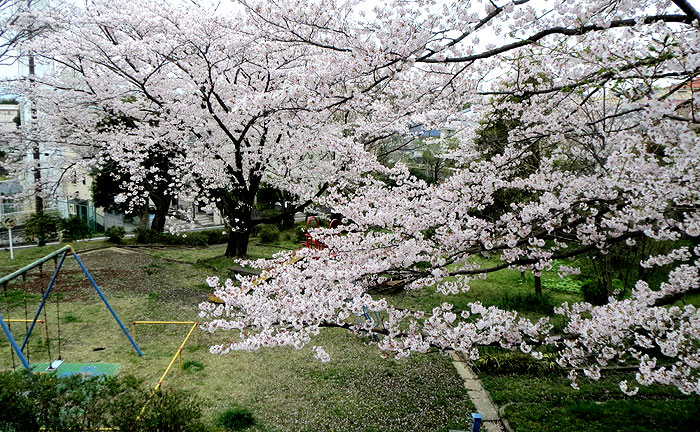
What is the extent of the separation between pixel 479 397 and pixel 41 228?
13900 mm

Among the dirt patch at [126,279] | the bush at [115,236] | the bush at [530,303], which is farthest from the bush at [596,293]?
the bush at [115,236]

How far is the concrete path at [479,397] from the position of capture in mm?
4341

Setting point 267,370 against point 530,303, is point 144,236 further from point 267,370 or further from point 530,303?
point 530,303

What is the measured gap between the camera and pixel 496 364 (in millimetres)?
5578

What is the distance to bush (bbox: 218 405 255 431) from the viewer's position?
4221mm

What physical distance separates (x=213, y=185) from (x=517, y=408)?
8.91m

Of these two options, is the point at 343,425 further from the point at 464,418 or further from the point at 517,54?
the point at 517,54

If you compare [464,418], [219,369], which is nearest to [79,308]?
[219,369]

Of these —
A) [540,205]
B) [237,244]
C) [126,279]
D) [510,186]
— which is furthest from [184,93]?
[540,205]

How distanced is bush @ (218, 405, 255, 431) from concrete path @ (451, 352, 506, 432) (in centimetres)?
246

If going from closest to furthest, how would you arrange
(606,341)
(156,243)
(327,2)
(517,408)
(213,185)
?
(606,341) → (327,2) → (517,408) → (213,185) → (156,243)

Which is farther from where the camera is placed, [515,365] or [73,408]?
[515,365]

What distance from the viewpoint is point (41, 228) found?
12906mm

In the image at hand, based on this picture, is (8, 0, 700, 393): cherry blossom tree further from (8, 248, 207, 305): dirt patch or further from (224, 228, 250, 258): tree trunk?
(224, 228, 250, 258): tree trunk
